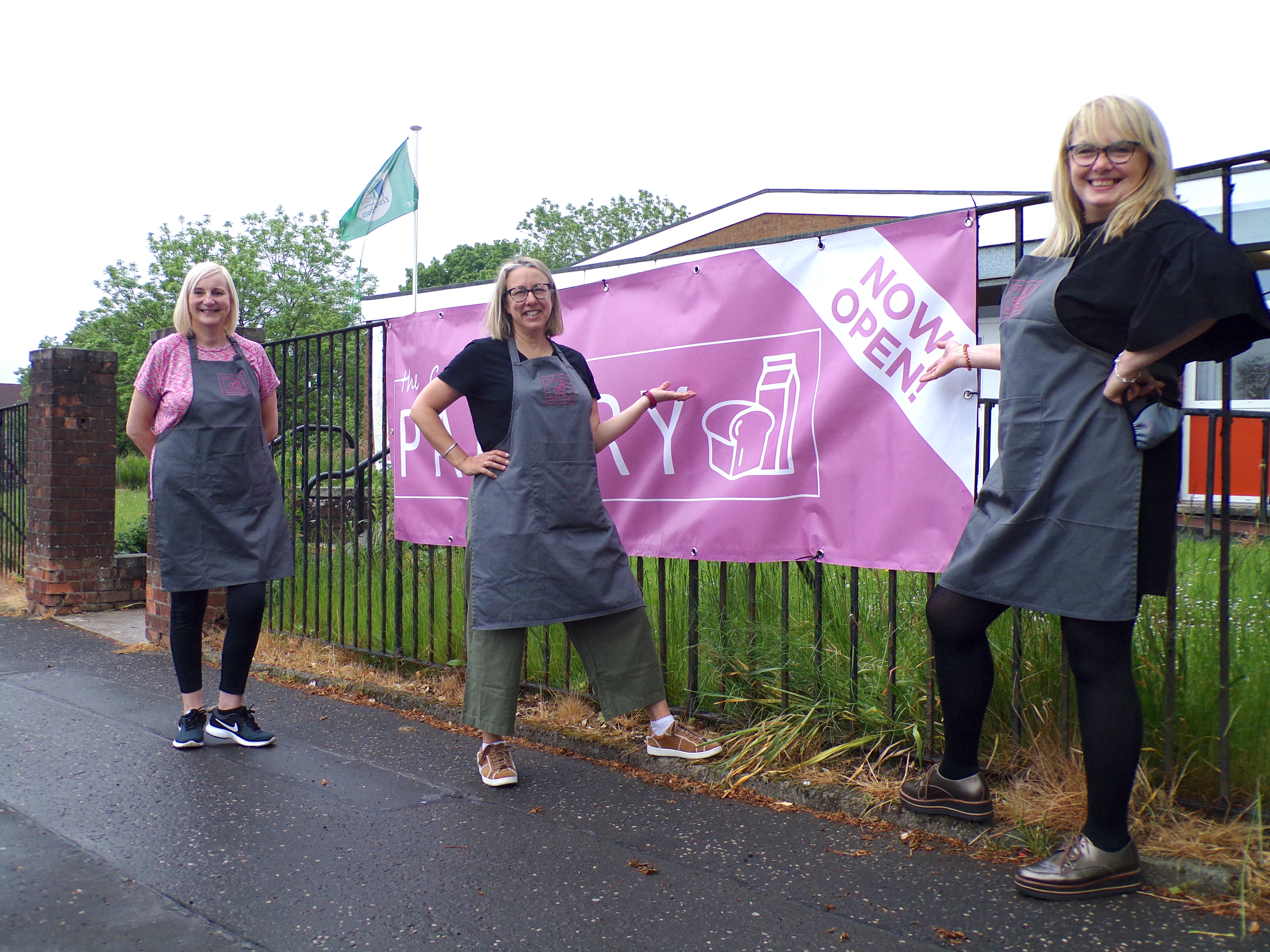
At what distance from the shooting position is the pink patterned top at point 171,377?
4.34 meters

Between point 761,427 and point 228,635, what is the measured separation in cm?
254

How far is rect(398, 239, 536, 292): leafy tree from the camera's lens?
214 feet

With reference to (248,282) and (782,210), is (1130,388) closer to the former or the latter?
(782,210)

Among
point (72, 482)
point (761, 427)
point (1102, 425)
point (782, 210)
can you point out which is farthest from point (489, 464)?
point (782, 210)

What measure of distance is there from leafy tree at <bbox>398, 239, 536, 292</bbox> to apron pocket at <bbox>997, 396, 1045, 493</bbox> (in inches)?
2484

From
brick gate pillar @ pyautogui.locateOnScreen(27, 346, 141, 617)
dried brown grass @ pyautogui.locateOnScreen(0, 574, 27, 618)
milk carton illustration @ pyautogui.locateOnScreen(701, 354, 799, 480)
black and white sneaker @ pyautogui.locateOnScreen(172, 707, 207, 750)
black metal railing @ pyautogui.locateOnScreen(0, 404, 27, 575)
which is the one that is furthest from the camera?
black metal railing @ pyautogui.locateOnScreen(0, 404, 27, 575)

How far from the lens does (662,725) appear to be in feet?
12.5

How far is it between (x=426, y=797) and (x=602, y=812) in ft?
2.20

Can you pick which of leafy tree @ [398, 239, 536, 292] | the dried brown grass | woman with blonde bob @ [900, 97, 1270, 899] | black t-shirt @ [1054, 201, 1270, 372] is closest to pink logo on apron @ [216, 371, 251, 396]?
woman with blonde bob @ [900, 97, 1270, 899]

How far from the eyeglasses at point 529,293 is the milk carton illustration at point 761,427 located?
78 cm

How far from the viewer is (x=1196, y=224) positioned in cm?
237

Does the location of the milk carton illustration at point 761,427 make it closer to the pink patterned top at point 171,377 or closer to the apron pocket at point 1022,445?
the apron pocket at point 1022,445

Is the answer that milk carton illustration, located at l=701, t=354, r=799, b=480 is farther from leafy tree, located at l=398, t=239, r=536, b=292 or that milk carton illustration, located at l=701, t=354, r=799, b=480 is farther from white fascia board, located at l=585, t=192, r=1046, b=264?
leafy tree, located at l=398, t=239, r=536, b=292

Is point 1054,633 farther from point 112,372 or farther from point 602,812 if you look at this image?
point 112,372
